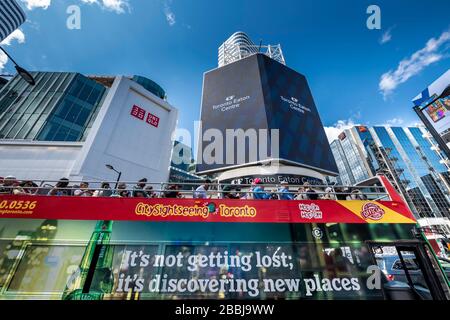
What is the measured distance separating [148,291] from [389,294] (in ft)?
14.2

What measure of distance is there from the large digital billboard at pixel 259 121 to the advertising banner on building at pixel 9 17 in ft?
154

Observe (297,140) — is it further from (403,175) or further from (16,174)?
(403,175)

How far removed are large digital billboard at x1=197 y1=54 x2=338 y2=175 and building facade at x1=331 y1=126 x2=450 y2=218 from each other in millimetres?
38187

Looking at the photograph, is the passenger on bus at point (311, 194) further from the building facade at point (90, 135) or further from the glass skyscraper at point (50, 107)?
the glass skyscraper at point (50, 107)

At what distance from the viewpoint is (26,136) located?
2381 cm

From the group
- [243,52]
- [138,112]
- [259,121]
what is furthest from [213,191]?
[243,52]

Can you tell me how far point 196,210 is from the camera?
13.3ft

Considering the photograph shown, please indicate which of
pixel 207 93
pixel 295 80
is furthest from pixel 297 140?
pixel 207 93

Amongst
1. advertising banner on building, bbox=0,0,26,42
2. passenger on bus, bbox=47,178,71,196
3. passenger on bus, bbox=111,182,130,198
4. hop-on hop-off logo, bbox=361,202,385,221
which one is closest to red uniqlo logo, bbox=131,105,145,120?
passenger on bus, bbox=47,178,71,196

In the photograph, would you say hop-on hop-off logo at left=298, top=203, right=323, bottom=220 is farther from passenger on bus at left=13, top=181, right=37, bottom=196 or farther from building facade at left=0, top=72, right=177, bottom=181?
building facade at left=0, top=72, right=177, bottom=181

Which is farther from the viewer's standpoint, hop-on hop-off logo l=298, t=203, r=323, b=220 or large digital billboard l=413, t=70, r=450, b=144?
large digital billboard l=413, t=70, r=450, b=144

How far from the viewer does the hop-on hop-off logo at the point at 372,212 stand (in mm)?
4098

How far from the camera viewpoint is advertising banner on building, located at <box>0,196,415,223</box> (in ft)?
12.9

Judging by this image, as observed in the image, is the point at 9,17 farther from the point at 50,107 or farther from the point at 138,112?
the point at 138,112
